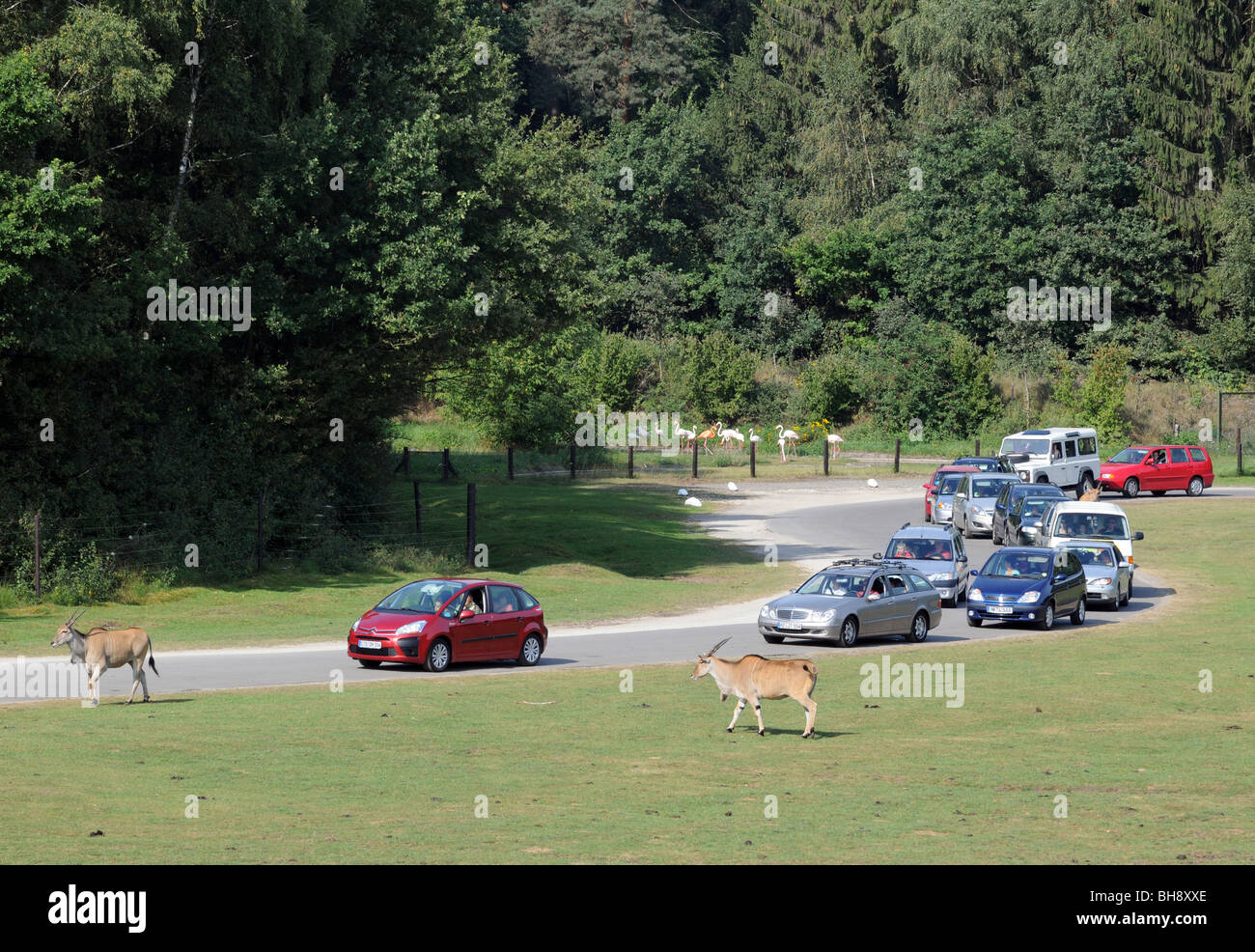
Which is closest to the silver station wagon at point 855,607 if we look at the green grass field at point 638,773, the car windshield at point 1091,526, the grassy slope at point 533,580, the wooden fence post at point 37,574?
the green grass field at point 638,773

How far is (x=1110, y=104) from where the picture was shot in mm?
86750

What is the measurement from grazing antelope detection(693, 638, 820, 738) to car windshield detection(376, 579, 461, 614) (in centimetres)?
900

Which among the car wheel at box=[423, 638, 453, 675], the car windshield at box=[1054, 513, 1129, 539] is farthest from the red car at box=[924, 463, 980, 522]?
the car wheel at box=[423, 638, 453, 675]

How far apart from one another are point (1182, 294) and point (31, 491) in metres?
70.1

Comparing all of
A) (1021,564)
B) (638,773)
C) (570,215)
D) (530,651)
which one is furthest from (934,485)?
(638,773)

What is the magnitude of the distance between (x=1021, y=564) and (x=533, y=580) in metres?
13.0

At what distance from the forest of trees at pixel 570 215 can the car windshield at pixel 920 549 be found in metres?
13.0

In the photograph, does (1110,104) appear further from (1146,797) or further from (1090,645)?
(1146,797)

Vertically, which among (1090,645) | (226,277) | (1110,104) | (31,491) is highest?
(1110,104)

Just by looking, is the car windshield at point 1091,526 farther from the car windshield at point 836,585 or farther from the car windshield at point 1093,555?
the car windshield at point 836,585

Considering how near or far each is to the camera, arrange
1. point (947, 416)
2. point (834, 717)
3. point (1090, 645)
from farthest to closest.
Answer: point (947, 416)
point (1090, 645)
point (834, 717)

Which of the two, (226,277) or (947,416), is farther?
(947,416)

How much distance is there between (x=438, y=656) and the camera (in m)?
25.5

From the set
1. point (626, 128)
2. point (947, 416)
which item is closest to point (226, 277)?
point (947, 416)
